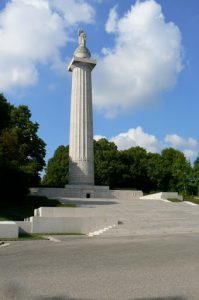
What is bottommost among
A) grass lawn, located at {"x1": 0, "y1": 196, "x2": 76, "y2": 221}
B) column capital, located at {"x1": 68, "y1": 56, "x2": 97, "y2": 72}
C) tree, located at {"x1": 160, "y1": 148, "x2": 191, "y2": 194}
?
grass lawn, located at {"x1": 0, "y1": 196, "x2": 76, "y2": 221}

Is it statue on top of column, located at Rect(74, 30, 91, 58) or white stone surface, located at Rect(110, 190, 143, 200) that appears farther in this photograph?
statue on top of column, located at Rect(74, 30, 91, 58)

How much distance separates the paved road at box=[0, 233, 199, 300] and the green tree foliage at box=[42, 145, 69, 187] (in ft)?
136

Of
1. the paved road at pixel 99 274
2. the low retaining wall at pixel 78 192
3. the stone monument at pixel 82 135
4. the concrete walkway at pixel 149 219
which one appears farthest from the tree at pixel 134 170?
the paved road at pixel 99 274

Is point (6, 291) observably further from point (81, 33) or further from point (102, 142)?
point (102, 142)

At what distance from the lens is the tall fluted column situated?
40000mm

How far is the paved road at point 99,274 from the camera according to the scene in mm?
6535

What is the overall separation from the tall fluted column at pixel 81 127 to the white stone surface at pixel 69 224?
714 inches

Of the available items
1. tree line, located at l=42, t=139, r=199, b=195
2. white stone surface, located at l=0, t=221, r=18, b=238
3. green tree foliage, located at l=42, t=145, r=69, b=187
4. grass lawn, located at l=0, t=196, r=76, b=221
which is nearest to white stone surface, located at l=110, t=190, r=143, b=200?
tree line, located at l=42, t=139, r=199, b=195

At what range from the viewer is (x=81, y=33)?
44125 mm

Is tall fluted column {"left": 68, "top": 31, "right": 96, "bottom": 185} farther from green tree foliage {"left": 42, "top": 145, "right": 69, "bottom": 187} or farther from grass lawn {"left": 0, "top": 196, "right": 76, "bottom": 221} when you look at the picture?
green tree foliage {"left": 42, "top": 145, "right": 69, "bottom": 187}

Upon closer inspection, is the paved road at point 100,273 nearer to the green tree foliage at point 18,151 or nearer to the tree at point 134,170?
the green tree foliage at point 18,151

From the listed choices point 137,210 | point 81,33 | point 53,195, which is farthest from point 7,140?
point 81,33

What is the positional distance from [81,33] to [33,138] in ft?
43.2

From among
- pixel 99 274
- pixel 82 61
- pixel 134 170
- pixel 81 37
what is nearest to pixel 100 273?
pixel 99 274
